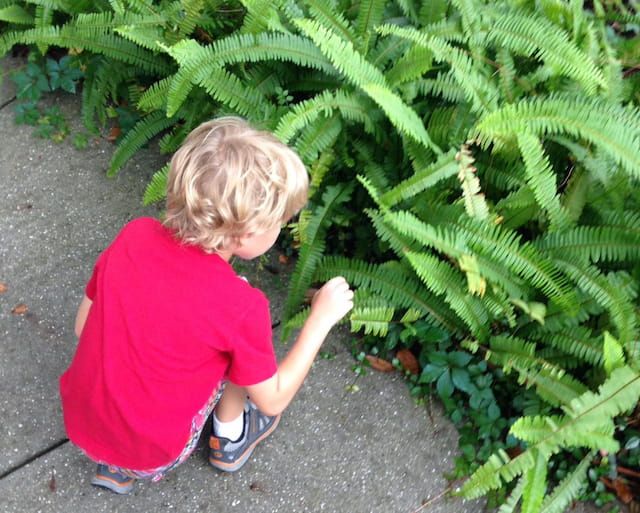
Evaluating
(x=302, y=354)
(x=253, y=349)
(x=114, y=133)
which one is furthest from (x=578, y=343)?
(x=114, y=133)

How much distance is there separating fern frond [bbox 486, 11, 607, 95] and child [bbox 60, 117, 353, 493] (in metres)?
1.32

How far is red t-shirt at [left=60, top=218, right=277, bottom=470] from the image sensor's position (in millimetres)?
1833

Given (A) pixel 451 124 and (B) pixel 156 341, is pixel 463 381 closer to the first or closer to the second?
(A) pixel 451 124

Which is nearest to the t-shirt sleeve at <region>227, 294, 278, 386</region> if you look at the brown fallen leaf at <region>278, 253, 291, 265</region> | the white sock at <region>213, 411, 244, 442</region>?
the white sock at <region>213, 411, 244, 442</region>

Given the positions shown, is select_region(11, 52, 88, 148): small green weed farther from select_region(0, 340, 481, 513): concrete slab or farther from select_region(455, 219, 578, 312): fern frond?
select_region(455, 219, 578, 312): fern frond

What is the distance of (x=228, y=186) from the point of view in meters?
1.76

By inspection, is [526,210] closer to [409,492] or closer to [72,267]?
[409,492]

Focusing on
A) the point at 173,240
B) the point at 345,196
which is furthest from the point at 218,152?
the point at 345,196

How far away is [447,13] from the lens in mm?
3010

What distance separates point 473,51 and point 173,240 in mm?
1653

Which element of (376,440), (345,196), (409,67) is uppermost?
(409,67)

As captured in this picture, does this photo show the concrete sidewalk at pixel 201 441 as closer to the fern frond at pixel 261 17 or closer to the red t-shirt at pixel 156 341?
the red t-shirt at pixel 156 341

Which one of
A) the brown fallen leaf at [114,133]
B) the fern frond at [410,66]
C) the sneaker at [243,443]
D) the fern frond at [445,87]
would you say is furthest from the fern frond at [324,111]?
the brown fallen leaf at [114,133]

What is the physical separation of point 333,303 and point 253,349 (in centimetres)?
43
